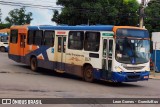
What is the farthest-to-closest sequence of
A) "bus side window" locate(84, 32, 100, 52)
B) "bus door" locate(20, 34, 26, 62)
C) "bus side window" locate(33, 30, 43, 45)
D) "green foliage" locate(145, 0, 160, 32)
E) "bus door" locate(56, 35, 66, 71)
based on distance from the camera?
"green foliage" locate(145, 0, 160, 32) → "bus door" locate(20, 34, 26, 62) → "bus side window" locate(33, 30, 43, 45) → "bus door" locate(56, 35, 66, 71) → "bus side window" locate(84, 32, 100, 52)

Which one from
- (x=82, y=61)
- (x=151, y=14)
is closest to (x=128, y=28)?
(x=82, y=61)

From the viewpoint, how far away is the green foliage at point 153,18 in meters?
50.9

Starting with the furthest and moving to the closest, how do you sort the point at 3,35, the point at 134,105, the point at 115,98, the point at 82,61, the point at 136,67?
the point at 3,35
the point at 82,61
the point at 136,67
the point at 115,98
the point at 134,105

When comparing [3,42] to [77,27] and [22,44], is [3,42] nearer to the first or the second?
[22,44]

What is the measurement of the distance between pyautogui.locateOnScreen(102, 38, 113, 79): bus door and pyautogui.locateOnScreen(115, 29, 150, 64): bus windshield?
0.34 meters

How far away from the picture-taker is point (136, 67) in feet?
60.1

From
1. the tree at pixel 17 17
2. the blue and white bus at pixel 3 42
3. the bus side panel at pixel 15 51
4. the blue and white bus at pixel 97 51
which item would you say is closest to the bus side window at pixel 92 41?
the blue and white bus at pixel 97 51

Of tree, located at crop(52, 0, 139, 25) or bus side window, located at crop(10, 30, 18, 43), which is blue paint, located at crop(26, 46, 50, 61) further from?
tree, located at crop(52, 0, 139, 25)

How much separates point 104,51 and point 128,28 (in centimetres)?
149

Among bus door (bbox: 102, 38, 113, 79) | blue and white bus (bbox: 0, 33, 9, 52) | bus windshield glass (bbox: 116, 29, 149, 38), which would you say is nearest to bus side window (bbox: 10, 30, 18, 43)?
bus door (bbox: 102, 38, 113, 79)

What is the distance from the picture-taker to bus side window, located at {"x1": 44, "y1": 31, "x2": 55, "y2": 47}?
22388 mm

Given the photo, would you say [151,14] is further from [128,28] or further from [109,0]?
[128,28]

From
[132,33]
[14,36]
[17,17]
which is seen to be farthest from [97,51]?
[17,17]

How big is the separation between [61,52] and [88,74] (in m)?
A: 2.68
